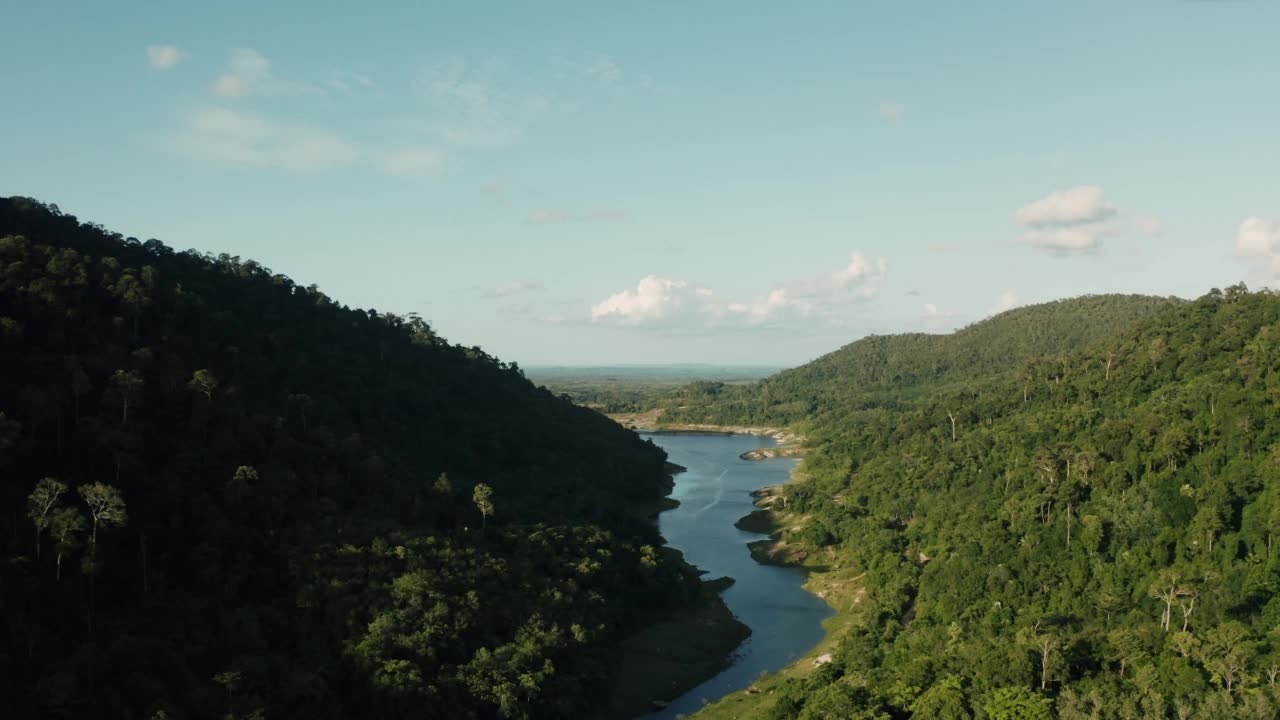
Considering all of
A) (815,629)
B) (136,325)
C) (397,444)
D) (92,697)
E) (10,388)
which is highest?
(136,325)

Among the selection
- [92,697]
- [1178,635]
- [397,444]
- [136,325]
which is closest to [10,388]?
[136,325]

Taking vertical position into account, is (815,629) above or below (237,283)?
below

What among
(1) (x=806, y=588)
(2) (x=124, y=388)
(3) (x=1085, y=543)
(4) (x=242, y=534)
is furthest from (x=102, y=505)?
(3) (x=1085, y=543)

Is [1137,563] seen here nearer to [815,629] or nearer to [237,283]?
[815,629]

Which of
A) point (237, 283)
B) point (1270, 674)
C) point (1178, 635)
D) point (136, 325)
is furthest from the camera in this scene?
point (237, 283)

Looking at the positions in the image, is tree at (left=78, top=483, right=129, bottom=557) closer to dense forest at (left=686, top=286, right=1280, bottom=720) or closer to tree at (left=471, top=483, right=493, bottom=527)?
tree at (left=471, top=483, right=493, bottom=527)

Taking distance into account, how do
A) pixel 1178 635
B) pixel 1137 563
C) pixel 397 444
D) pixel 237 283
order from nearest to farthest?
pixel 1178 635, pixel 1137 563, pixel 397 444, pixel 237 283

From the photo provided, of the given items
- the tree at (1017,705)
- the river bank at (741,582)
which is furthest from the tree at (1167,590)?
the river bank at (741,582)
